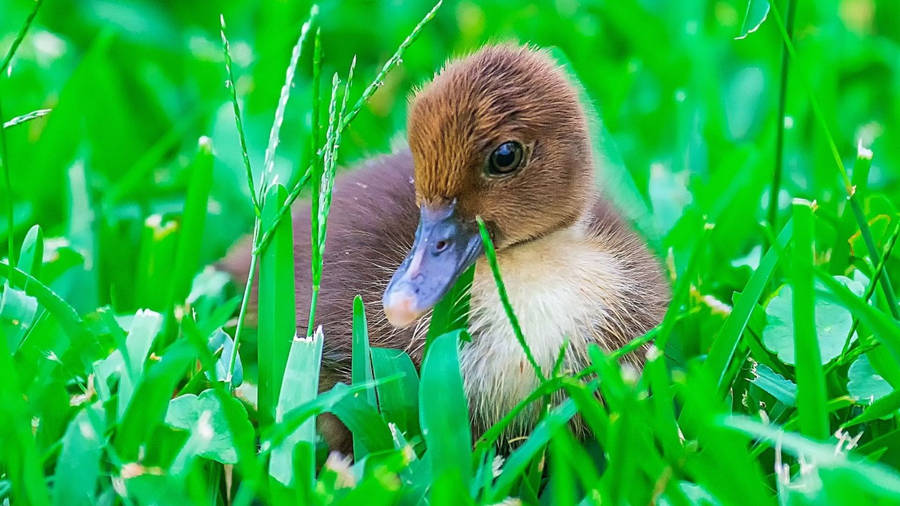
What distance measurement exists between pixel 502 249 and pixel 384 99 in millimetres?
1292

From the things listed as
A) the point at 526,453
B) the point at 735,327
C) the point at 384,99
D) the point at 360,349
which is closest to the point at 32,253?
the point at 360,349

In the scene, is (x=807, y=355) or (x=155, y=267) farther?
(x=155, y=267)

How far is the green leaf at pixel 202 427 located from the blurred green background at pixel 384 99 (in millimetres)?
576

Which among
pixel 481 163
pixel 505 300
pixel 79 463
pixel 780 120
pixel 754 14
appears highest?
pixel 754 14

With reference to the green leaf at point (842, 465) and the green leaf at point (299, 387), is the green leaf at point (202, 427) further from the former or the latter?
the green leaf at point (842, 465)

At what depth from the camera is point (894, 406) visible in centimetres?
141

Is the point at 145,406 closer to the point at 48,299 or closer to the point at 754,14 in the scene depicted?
the point at 48,299

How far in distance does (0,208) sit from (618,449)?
1.55 meters

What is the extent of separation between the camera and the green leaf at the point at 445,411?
1312 mm

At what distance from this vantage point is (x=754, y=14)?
157 cm

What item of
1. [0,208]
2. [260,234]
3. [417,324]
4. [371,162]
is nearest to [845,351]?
[417,324]

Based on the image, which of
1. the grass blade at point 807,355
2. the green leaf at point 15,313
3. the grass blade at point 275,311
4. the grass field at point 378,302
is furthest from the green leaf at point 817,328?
the green leaf at point 15,313

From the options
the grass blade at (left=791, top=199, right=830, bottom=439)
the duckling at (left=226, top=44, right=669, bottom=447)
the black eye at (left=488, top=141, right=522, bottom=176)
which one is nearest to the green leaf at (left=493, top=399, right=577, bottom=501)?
the duckling at (left=226, top=44, right=669, bottom=447)

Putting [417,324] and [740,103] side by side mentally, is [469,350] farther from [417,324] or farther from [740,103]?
[740,103]
